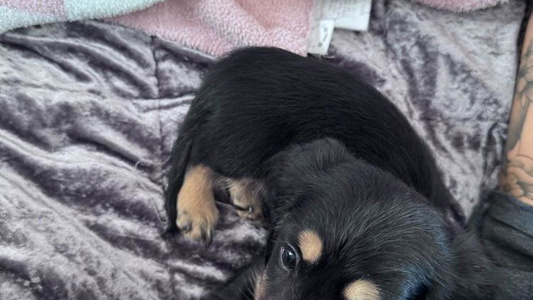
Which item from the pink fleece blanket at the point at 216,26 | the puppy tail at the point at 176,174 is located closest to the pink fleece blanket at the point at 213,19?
the pink fleece blanket at the point at 216,26

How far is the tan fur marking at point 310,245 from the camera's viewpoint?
3.99 feet

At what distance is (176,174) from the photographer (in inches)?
67.1

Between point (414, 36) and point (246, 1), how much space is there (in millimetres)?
620

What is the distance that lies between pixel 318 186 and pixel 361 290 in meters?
0.29

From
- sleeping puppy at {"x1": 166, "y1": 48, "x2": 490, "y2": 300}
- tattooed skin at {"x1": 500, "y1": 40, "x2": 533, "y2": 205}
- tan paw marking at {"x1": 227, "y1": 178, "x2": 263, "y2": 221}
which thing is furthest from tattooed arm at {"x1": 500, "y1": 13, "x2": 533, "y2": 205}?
tan paw marking at {"x1": 227, "y1": 178, "x2": 263, "y2": 221}

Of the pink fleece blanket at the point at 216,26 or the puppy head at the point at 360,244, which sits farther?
the pink fleece blanket at the point at 216,26

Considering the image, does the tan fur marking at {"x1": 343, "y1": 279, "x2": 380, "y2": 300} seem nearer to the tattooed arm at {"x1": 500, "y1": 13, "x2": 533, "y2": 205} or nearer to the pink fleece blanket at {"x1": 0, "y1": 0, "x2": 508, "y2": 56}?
the tattooed arm at {"x1": 500, "y1": 13, "x2": 533, "y2": 205}

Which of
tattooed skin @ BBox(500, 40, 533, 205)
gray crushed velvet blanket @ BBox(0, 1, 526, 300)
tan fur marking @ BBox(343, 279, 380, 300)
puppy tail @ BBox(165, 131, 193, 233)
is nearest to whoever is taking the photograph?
tan fur marking @ BBox(343, 279, 380, 300)

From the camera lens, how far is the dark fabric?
1.70m

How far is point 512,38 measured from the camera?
2088 mm

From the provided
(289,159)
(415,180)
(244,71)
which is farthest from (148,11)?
(415,180)

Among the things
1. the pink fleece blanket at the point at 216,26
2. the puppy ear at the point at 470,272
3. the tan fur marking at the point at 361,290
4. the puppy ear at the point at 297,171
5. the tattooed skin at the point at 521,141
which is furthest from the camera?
the pink fleece blanket at the point at 216,26

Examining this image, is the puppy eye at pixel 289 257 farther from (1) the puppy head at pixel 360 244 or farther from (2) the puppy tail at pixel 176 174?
(2) the puppy tail at pixel 176 174

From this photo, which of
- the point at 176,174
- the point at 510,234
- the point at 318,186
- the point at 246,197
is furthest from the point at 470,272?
the point at 176,174
